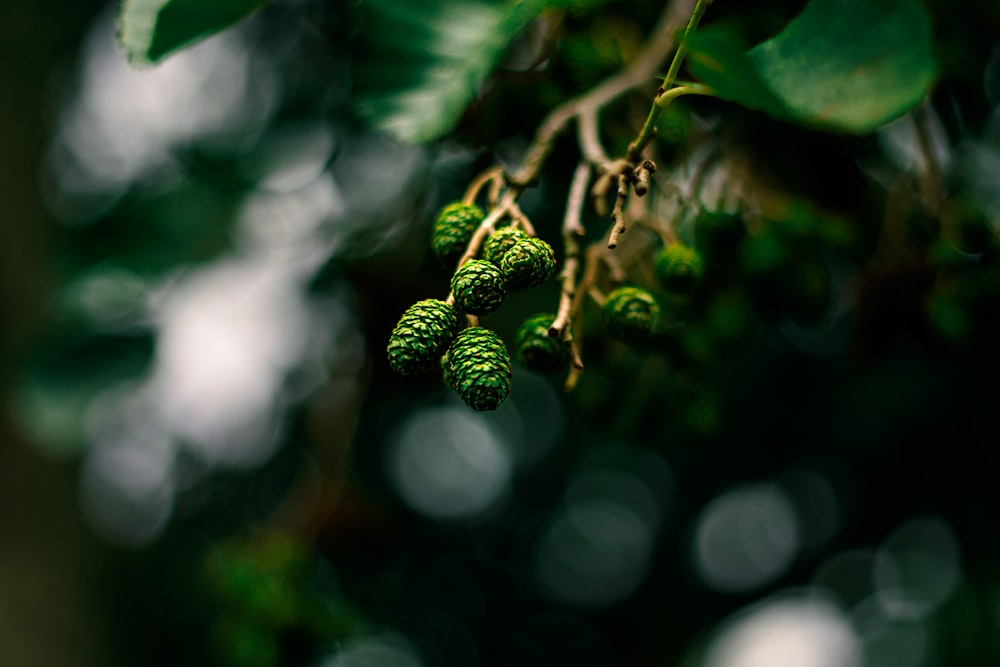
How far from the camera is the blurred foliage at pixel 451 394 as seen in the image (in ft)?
3.51

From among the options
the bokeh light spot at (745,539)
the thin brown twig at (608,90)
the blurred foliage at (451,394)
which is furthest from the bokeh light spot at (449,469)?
the thin brown twig at (608,90)

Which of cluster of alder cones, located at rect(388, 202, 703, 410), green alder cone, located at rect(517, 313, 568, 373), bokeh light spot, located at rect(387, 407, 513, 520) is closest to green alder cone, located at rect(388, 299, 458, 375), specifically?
cluster of alder cones, located at rect(388, 202, 703, 410)

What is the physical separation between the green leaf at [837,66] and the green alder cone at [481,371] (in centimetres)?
27

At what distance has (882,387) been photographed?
2475 mm

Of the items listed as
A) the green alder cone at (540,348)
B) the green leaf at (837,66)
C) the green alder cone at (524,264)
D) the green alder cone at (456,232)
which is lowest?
the green alder cone at (540,348)

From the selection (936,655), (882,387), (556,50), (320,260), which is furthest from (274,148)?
(936,655)

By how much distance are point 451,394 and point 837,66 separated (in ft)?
6.44

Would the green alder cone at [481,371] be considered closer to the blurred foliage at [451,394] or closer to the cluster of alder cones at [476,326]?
the cluster of alder cones at [476,326]

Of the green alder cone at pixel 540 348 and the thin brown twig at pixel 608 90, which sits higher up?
the thin brown twig at pixel 608 90

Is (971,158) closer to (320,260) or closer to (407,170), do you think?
(407,170)

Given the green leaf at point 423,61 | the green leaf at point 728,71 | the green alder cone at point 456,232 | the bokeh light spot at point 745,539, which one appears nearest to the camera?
the green leaf at point 728,71

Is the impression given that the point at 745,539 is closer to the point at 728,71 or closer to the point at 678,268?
the point at 678,268

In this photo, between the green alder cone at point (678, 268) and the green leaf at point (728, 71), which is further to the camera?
the green alder cone at point (678, 268)

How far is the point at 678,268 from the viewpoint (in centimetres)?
84
